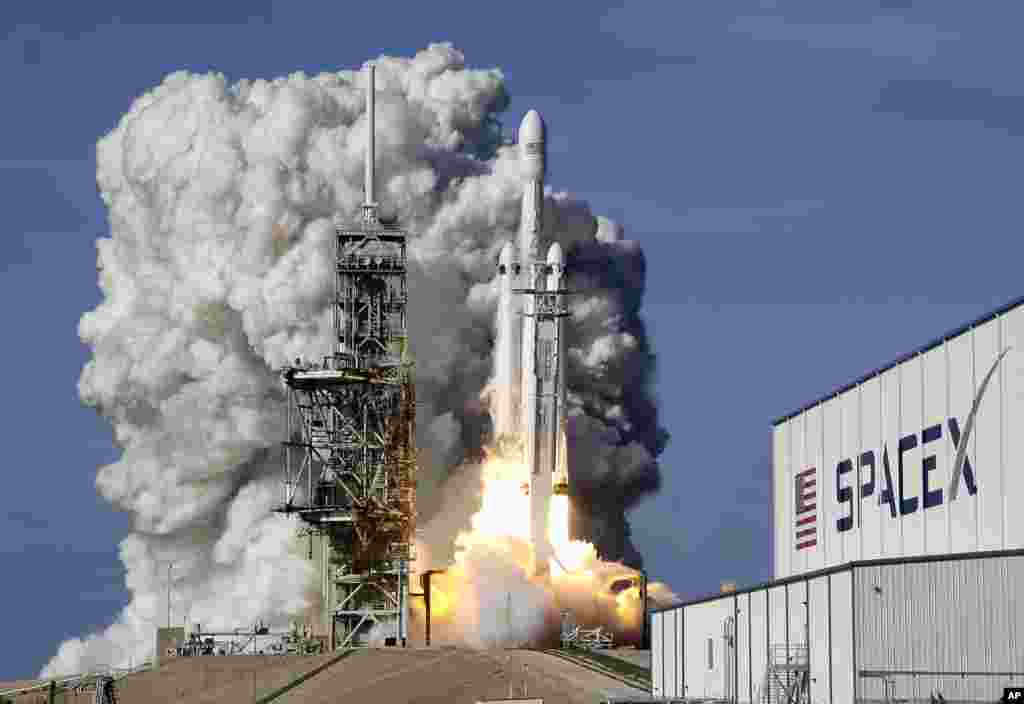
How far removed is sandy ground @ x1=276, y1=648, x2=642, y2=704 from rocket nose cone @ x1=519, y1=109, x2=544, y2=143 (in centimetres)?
3255

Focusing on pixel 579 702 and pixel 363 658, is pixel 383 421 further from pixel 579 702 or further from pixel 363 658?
pixel 579 702

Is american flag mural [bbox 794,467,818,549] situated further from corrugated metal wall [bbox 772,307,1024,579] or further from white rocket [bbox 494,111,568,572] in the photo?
white rocket [bbox 494,111,568,572]

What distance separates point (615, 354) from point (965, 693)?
8322cm

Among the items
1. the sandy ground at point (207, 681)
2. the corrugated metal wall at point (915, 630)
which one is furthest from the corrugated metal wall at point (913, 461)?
the sandy ground at point (207, 681)

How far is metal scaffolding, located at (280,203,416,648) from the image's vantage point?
136m

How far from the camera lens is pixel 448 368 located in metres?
148

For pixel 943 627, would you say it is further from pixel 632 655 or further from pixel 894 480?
pixel 632 655

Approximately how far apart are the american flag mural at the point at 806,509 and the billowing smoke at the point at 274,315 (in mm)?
48606

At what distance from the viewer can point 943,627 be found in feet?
228

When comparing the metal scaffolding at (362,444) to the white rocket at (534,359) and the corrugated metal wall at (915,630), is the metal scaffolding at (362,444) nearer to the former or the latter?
the white rocket at (534,359)

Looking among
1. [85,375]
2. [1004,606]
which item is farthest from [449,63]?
[1004,606]

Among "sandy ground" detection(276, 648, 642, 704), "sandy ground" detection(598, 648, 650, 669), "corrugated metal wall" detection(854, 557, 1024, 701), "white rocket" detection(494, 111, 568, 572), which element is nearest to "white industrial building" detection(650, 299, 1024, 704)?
"corrugated metal wall" detection(854, 557, 1024, 701)

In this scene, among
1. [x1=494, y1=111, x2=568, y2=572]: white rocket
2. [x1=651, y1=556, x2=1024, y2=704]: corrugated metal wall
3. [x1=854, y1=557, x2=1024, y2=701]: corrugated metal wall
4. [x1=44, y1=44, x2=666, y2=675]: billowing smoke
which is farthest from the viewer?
[x1=44, y1=44, x2=666, y2=675]: billowing smoke

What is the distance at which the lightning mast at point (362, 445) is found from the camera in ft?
445
